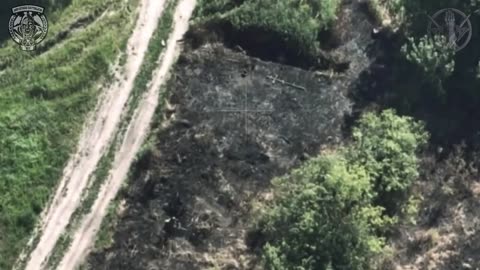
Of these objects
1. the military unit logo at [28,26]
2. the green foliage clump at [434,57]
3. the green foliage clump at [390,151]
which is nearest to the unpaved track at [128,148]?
the military unit logo at [28,26]

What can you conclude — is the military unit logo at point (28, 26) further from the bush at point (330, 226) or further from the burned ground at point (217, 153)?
the bush at point (330, 226)

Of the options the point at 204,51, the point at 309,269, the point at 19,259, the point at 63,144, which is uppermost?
the point at 204,51

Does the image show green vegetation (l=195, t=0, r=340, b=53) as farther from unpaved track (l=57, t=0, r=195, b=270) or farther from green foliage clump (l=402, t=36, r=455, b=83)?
green foliage clump (l=402, t=36, r=455, b=83)

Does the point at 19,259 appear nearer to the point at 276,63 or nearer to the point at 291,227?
the point at 291,227

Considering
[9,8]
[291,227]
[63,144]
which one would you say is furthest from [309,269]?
[9,8]

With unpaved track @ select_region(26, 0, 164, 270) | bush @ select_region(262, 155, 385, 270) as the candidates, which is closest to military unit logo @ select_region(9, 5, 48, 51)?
unpaved track @ select_region(26, 0, 164, 270)

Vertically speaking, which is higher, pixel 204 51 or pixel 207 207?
pixel 204 51
